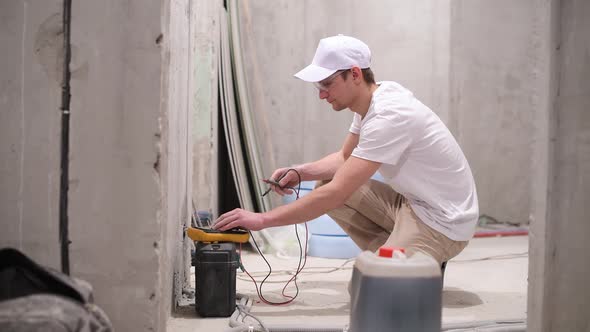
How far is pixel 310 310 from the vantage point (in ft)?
8.21

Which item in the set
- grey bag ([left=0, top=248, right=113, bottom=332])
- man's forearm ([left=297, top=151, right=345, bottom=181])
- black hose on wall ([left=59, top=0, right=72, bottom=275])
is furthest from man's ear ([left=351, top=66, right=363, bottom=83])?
grey bag ([left=0, top=248, right=113, bottom=332])

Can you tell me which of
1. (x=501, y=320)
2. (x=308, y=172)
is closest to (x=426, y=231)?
(x=501, y=320)

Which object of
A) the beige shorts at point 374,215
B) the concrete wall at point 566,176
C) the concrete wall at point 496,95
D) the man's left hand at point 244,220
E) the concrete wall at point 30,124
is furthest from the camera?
the concrete wall at point 496,95

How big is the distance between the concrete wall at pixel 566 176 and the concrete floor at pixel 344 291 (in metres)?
0.76

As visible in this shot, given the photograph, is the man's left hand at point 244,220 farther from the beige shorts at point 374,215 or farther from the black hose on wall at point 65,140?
the beige shorts at point 374,215

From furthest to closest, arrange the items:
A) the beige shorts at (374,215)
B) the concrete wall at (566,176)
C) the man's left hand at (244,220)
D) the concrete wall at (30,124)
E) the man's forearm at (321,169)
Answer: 1. the man's forearm at (321,169)
2. the beige shorts at (374,215)
3. the man's left hand at (244,220)
4. the concrete wall at (30,124)
5. the concrete wall at (566,176)

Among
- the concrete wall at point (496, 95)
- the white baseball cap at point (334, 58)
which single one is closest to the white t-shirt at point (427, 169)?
the white baseball cap at point (334, 58)

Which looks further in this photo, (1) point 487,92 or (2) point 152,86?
(1) point 487,92

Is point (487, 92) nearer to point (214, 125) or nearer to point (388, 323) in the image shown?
point (214, 125)

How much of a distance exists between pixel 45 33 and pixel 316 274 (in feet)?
6.47

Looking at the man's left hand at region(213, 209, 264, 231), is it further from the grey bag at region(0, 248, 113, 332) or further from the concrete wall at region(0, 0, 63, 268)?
the grey bag at region(0, 248, 113, 332)

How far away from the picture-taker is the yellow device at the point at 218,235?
2.25m

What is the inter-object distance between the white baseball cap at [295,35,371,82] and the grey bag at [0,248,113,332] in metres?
1.34

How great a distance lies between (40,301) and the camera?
Answer: 114 centimetres
